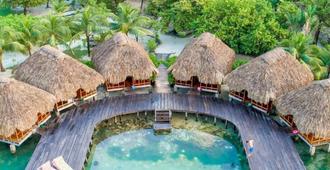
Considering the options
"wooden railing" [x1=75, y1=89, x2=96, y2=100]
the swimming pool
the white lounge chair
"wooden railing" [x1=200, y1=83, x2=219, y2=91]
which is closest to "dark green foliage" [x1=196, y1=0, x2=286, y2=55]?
"wooden railing" [x1=200, y1=83, x2=219, y2=91]

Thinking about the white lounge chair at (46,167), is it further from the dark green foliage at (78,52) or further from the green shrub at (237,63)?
the green shrub at (237,63)

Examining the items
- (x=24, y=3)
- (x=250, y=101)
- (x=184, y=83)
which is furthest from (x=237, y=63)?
(x=24, y=3)

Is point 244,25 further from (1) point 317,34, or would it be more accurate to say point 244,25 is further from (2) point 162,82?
(1) point 317,34

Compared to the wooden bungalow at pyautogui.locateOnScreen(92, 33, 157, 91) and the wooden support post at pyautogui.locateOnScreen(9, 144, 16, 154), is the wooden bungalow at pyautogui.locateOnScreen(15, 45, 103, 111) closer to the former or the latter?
the wooden bungalow at pyautogui.locateOnScreen(92, 33, 157, 91)

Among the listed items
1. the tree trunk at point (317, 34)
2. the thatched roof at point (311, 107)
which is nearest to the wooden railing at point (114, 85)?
the thatched roof at point (311, 107)

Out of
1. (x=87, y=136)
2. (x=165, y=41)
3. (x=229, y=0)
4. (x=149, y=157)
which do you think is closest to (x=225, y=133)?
(x=149, y=157)

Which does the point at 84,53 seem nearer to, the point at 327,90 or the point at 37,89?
the point at 37,89
